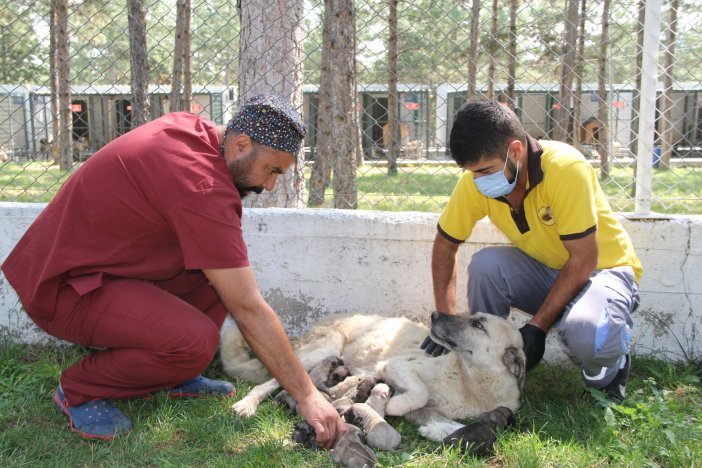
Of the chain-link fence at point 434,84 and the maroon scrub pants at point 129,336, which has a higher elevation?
the chain-link fence at point 434,84

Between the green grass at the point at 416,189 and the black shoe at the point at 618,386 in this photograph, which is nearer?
the black shoe at the point at 618,386

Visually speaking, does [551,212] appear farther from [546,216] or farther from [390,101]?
[390,101]

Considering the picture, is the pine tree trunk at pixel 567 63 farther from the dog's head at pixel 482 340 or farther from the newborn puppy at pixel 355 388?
the newborn puppy at pixel 355 388

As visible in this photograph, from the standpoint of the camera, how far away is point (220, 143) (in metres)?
3.14

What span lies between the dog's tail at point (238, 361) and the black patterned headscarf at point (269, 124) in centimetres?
155

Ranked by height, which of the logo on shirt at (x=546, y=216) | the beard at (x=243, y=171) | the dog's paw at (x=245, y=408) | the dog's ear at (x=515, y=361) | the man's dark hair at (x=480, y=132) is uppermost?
the man's dark hair at (x=480, y=132)

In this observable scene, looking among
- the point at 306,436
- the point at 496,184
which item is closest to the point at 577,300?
the point at 496,184

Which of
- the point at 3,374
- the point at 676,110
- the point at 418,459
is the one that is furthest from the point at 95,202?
the point at 676,110

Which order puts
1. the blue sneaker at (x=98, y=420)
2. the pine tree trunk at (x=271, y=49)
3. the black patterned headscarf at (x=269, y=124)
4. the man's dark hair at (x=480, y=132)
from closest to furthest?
the black patterned headscarf at (x=269, y=124)
the blue sneaker at (x=98, y=420)
the man's dark hair at (x=480, y=132)
the pine tree trunk at (x=271, y=49)

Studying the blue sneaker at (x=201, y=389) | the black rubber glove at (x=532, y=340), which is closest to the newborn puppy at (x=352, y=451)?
the blue sneaker at (x=201, y=389)

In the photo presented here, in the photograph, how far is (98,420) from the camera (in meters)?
3.25

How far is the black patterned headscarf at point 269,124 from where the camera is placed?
116 inches

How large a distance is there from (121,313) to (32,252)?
0.55 meters

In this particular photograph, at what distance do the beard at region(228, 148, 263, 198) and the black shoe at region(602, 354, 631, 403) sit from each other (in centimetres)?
224
